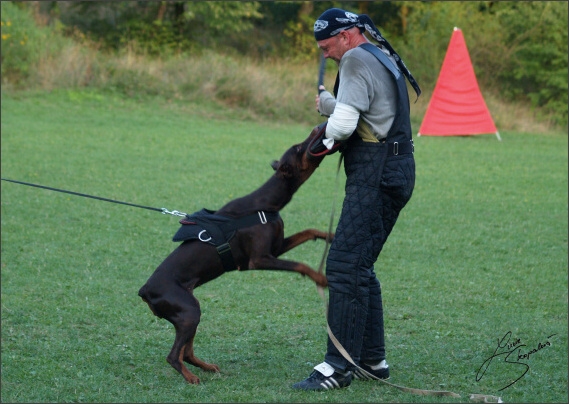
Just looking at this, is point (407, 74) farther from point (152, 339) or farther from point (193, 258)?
point (152, 339)

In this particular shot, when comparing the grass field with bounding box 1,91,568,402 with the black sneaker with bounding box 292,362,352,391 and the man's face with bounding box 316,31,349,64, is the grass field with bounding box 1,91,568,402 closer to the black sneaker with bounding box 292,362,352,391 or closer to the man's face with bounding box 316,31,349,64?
the black sneaker with bounding box 292,362,352,391

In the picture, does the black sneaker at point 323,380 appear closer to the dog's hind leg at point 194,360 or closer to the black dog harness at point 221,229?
the dog's hind leg at point 194,360

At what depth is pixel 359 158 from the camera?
157 inches

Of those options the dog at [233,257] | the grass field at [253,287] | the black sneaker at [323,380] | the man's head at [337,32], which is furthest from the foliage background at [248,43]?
the black sneaker at [323,380]

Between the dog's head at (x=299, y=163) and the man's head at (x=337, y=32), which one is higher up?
the man's head at (x=337, y=32)

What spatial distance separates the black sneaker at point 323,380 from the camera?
13.3 ft

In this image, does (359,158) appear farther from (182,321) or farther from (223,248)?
(182,321)

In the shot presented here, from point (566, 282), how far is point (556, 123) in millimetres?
16298

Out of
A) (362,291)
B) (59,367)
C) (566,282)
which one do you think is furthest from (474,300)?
(59,367)

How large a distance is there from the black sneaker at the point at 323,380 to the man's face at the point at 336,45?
161 centimetres

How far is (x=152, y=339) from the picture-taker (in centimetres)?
503

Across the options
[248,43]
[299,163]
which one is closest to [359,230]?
[299,163]
